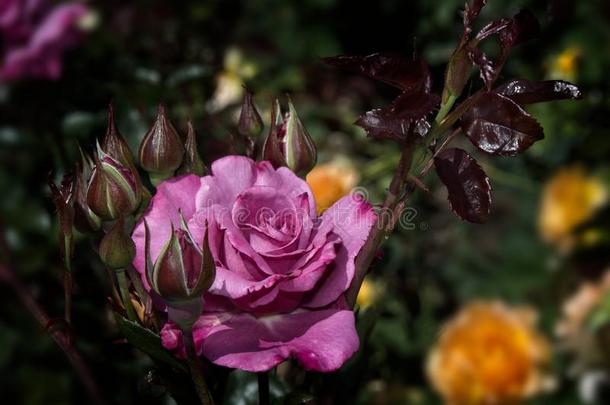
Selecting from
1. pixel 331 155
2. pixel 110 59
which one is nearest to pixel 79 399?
pixel 110 59

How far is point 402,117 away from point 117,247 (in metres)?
0.15

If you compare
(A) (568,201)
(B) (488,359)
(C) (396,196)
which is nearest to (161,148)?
(C) (396,196)

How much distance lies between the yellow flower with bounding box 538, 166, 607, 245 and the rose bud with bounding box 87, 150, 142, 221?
3.31 feet

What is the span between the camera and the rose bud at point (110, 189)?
0.42 m

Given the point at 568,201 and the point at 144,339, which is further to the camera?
the point at 568,201

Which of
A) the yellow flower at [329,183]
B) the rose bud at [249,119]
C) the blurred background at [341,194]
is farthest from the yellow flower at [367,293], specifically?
the rose bud at [249,119]

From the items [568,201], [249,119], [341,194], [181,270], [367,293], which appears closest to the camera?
[181,270]

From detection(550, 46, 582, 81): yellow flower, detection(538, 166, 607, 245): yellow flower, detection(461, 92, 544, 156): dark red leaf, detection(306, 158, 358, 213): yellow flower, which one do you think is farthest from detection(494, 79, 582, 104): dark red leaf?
detection(538, 166, 607, 245): yellow flower

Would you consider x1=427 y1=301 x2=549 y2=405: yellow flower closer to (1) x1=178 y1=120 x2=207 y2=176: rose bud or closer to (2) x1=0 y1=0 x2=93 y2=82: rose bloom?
(2) x1=0 y1=0 x2=93 y2=82: rose bloom

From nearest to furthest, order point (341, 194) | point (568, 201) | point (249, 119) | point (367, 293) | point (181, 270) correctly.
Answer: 1. point (181, 270)
2. point (249, 119)
3. point (341, 194)
4. point (367, 293)
5. point (568, 201)

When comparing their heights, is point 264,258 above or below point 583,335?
above

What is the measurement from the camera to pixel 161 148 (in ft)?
1.52

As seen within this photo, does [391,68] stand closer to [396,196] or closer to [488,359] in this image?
[396,196]

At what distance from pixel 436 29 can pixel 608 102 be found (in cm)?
28
